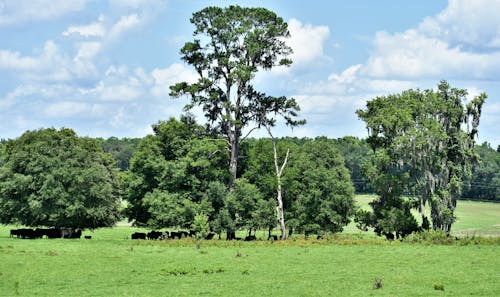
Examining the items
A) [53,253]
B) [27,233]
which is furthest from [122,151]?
[53,253]

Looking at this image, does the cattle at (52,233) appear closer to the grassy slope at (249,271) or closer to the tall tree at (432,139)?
the grassy slope at (249,271)

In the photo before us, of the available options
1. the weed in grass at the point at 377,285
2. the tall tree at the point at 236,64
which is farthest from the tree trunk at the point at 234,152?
the weed in grass at the point at 377,285

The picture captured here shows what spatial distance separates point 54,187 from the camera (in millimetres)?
69062

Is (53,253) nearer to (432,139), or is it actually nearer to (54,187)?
(54,187)

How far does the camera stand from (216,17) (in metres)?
70.4

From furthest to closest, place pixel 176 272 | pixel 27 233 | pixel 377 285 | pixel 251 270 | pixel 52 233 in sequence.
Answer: pixel 52 233
pixel 27 233
pixel 251 270
pixel 176 272
pixel 377 285

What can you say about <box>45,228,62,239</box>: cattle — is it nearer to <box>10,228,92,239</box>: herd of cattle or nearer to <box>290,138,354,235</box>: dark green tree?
<box>10,228,92,239</box>: herd of cattle

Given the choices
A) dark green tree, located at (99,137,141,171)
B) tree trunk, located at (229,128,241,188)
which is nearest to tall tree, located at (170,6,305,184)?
tree trunk, located at (229,128,241,188)

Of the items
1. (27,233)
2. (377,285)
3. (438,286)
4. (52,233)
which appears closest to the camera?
A: (438,286)

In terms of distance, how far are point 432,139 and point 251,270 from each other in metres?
33.2

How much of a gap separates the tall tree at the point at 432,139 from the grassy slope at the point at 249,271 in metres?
12.2

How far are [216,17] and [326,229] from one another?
2418 centimetres

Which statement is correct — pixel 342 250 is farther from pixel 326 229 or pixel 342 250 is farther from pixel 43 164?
pixel 43 164

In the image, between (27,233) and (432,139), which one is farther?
(27,233)
